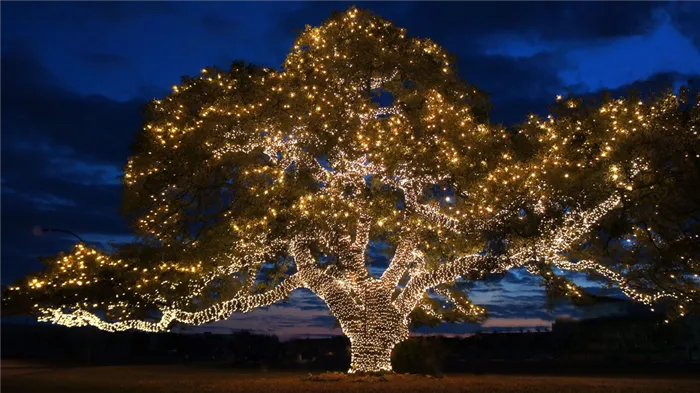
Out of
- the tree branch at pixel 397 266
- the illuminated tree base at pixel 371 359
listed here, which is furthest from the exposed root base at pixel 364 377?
the tree branch at pixel 397 266

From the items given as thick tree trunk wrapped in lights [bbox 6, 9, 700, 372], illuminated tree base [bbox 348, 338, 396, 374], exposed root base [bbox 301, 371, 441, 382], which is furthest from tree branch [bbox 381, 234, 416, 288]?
exposed root base [bbox 301, 371, 441, 382]

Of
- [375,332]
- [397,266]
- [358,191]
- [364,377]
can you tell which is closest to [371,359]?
[375,332]

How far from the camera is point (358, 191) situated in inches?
722

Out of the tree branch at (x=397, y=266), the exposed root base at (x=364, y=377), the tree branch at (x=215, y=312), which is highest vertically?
the tree branch at (x=397, y=266)

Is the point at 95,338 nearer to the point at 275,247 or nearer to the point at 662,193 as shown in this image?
the point at 275,247

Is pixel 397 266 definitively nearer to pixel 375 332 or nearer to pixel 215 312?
pixel 375 332

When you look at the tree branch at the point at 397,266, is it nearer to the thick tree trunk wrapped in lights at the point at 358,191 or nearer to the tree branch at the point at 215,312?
the thick tree trunk wrapped in lights at the point at 358,191

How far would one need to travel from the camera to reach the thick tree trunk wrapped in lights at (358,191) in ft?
54.2

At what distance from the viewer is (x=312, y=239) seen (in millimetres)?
19609

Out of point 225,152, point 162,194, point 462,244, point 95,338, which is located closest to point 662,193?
point 462,244

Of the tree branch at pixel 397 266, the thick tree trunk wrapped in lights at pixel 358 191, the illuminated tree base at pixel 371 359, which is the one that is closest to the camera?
the thick tree trunk wrapped in lights at pixel 358 191

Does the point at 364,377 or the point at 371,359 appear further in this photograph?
the point at 371,359

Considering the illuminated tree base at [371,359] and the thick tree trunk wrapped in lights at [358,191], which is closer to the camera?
the thick tree trunk wrapped in lights at [358,191]

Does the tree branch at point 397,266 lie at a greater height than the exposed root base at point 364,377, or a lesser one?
greater
